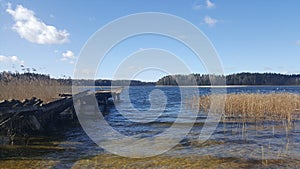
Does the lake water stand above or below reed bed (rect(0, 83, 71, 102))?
below

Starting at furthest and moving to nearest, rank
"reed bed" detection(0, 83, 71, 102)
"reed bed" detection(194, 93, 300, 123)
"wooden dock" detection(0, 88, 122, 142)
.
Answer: "reed bed" detection(194, 93, 300, 123) < "reed bed" detection(0, 83, 71, 102) < "wooden dock" detection(0, 88, 122, 142)

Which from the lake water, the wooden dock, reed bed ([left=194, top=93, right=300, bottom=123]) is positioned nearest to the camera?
the lake water

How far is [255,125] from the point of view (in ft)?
62.3

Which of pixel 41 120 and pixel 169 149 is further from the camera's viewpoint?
pixel 41 120

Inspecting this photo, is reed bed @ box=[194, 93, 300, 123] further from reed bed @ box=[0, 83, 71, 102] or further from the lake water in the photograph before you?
reed bed @ box=[0, 83, 71, 102]

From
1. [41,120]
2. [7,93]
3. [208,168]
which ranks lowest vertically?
[208,168]

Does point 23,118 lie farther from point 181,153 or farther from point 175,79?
point 175,79

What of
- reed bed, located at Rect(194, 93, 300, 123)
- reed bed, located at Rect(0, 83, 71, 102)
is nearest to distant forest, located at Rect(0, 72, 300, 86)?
reed bed, located at Rect(0, 83, 71, 102)

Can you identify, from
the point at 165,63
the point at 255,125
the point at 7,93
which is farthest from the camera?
the point at 165,63

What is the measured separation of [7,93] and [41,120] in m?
3.16

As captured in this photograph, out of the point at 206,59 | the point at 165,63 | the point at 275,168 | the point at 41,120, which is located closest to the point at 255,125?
the point at 206,59

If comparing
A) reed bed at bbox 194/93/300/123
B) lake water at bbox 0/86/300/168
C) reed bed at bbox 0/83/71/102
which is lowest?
lake water at bbox 0/86/300/168

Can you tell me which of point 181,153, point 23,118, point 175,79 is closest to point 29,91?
point 23,118

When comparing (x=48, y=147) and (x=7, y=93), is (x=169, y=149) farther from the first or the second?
(x=7, y=93)
